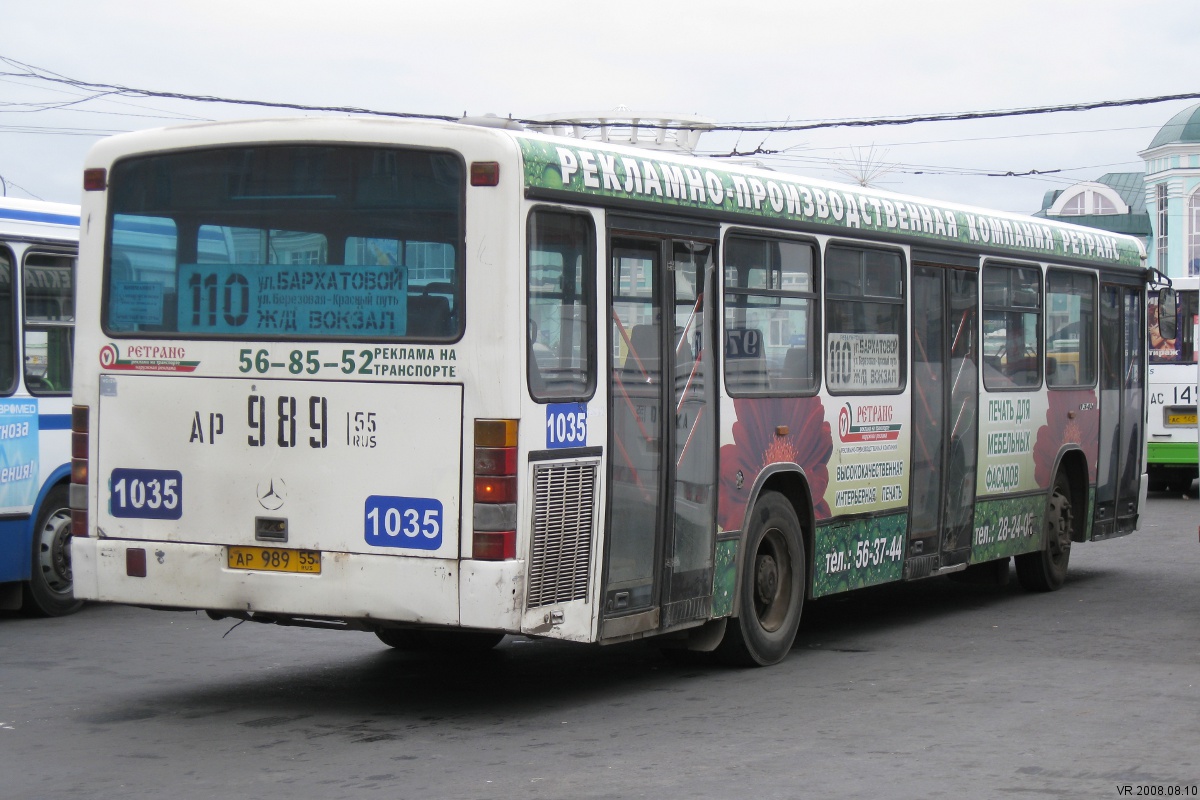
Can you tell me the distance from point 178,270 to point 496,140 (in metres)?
1.81

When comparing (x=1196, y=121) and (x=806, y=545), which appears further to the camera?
(x=1196, y=121)

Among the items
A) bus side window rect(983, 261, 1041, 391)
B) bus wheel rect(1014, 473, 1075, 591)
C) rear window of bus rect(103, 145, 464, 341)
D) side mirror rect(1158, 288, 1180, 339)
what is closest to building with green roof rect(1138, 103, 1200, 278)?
side mirror rect(1158, 288, 1180, 339)

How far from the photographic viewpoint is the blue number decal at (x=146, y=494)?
27.2 ft

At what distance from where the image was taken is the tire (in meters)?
10.2

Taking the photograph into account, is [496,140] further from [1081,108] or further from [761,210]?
[1081,108]

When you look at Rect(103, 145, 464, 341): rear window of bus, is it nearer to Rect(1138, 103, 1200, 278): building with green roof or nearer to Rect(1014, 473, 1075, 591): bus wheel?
Rect(1014, 473, 1075, 591): bus wheel

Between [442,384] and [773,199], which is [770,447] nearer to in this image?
[773,199]

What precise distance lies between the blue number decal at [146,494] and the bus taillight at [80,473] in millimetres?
163

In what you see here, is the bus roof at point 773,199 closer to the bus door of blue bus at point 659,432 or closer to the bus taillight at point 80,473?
the bus door of blue bus at point 659,432

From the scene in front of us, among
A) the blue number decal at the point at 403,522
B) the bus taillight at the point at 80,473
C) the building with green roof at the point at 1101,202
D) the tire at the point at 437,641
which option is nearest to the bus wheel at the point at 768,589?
the tire at the point at 437,641

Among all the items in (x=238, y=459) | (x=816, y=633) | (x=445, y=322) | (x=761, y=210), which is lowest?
(x=816, y=633)

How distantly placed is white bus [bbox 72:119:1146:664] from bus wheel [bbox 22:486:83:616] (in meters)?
3.49

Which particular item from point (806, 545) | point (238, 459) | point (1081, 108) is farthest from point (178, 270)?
point (1081, 108)

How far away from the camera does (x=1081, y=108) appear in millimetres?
23844
